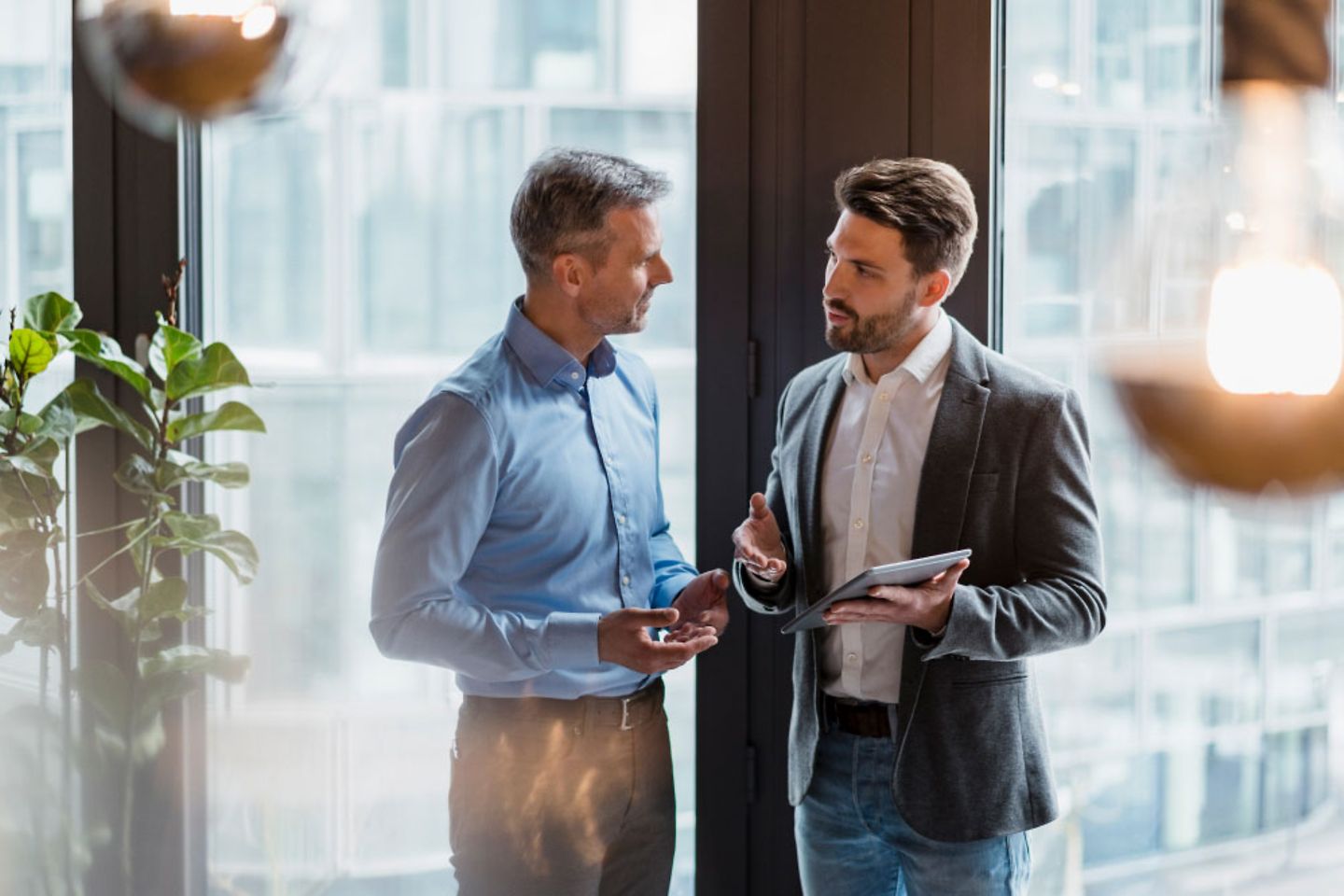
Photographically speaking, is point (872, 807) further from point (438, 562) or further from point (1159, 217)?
point (1159, 217)

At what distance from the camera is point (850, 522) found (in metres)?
1.93

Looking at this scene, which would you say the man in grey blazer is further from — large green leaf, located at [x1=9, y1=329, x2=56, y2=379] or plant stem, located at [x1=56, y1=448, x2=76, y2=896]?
plant stem, located at [x1=56, y1=448, x2=76, y2=896]

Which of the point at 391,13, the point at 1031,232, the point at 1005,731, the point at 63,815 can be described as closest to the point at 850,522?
the point at 1005,731

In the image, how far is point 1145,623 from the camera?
89.4 inches

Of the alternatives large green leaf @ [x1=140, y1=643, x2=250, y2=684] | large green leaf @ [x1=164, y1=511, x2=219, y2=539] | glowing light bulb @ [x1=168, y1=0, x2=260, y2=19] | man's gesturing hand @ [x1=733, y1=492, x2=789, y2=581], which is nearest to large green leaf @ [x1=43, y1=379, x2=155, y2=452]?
large green leaf @ [x1=164, y1=511, x2=219, y2=539]

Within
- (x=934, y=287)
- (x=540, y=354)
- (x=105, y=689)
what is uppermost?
(x=934, y=287)

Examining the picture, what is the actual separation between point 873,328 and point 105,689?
163cm

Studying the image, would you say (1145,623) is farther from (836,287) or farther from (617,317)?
(617,317)

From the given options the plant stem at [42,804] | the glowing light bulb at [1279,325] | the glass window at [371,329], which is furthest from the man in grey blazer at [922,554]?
the plant stem at [42,804]

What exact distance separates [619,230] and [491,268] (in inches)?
21.5

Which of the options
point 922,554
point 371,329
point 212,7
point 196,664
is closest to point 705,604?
point 922,554

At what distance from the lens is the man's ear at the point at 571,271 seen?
1.99 m

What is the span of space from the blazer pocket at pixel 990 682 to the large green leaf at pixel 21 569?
164cm

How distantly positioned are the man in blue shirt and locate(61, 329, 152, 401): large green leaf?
608 mm
